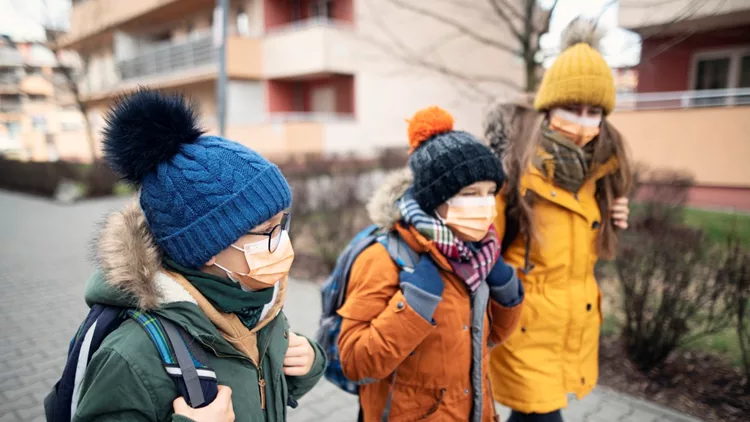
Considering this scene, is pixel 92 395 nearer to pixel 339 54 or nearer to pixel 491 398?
pixel 491 398

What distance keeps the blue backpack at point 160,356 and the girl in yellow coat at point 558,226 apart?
5.16 feet

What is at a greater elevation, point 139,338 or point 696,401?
point 139,338

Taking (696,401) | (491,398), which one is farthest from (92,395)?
(696,401)

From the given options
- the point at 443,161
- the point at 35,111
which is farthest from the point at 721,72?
the point at 35,111

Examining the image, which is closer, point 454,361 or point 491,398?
point 454,361

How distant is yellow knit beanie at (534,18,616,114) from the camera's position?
2.40m

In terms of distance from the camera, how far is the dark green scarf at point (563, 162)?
2.36m

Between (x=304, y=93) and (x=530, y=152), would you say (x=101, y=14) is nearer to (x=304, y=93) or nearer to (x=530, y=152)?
(x=304, y=93)

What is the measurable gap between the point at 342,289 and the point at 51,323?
4.81m

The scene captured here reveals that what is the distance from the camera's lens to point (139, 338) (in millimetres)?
1273

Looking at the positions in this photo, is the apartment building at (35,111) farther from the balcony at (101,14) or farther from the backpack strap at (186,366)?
the backpack strap at (186,366)

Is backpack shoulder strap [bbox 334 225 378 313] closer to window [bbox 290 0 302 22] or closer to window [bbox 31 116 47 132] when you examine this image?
window [bbox 290 0 302 22]

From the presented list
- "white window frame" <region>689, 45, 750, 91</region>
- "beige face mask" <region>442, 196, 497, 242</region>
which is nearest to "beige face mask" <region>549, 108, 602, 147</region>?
"beige face mask" <region>442, 196, 497, 242</region>

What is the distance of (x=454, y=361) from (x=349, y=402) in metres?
2.10
